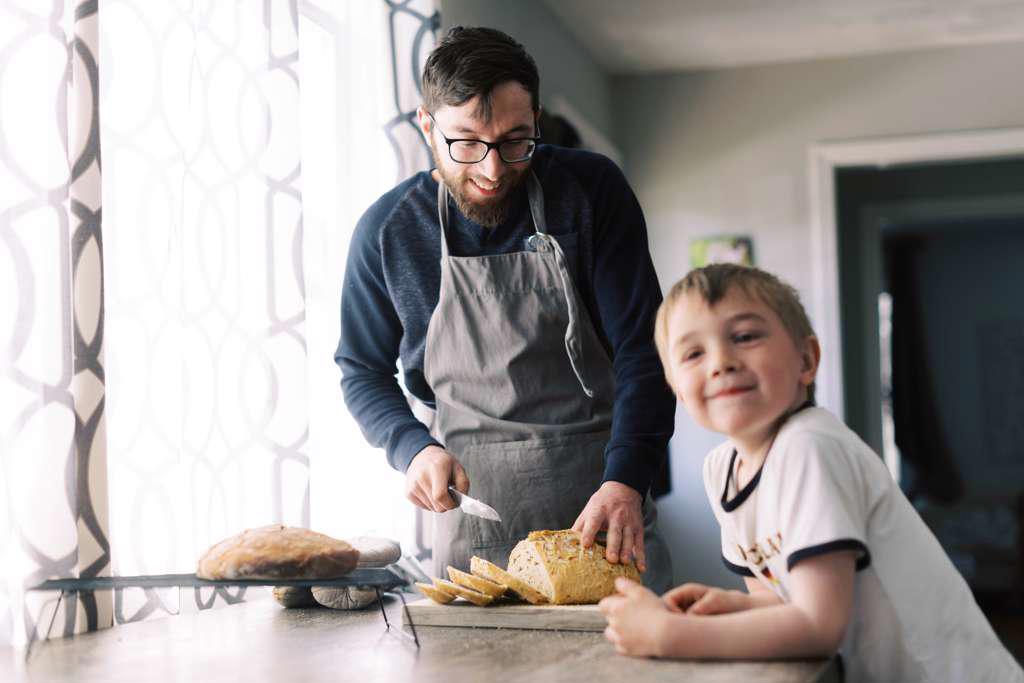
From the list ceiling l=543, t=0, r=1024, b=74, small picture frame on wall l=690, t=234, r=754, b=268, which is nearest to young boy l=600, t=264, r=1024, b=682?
ceiling l=543, t=0, r=1024, b=74

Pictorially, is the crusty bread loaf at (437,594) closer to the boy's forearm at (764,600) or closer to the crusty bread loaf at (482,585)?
the crusty bread loaf at (482,585)

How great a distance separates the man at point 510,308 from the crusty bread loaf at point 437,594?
0.20 meters

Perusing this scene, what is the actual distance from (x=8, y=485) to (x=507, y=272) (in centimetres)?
72

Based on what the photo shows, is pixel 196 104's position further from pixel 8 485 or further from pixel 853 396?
pixel 853 396

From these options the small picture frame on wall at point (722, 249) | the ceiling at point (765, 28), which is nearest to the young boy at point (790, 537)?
the ceiling at point (765, 28)

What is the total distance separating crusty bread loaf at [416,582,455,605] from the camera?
4.23ft

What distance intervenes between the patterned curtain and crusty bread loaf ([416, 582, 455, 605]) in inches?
16.8

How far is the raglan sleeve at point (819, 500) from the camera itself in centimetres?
96

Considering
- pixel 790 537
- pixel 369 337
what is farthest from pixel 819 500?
pixel 369 337

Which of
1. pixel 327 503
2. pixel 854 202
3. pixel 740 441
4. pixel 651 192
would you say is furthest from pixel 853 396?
pixel 740 441

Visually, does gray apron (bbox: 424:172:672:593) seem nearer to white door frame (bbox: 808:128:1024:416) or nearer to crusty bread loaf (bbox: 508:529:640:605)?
crusty bread loaf (bbox: 508:529:640:605)

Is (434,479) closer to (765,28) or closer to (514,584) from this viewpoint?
(514,584)

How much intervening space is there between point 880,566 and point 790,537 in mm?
94

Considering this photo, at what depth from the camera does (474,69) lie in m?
1.50
